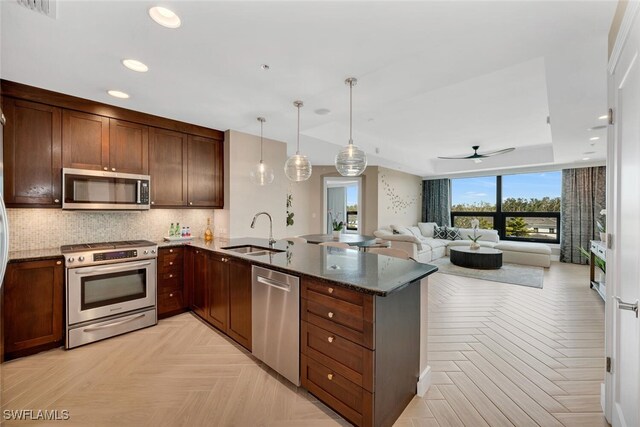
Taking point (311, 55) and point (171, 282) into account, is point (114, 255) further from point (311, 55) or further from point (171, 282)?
point (311, 55)

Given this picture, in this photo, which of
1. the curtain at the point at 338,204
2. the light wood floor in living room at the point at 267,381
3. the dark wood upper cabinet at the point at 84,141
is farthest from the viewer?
the curtain at the point at 338,204

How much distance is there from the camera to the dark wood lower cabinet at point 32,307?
92.0 inches

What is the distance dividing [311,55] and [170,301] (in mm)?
3153

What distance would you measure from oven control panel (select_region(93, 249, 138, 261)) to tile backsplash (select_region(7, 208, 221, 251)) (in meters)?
0.68

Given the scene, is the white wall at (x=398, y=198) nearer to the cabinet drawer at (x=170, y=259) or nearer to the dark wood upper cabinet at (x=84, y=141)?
the cabinet drawer at (x=170, y=259)

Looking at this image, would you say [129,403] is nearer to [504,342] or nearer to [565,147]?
[504,342]

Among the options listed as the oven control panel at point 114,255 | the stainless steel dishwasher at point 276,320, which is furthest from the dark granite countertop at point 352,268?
the oven control panel at point 114,255

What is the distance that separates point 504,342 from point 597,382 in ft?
2.35

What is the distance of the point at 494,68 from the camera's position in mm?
2180

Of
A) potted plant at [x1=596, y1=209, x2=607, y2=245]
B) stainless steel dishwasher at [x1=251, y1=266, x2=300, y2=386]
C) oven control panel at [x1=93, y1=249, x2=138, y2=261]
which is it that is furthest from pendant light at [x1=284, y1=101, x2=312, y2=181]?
potted plant at [x1=596, y1=209, x2=607, y2=245]

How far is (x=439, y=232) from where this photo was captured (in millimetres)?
8219

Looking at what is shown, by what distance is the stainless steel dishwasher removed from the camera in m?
1.99

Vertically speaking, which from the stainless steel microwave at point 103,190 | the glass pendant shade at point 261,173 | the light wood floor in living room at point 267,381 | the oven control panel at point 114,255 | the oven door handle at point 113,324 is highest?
the glass pendant shade at point 261,173

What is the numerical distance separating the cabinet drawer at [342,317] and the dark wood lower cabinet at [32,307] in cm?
245
